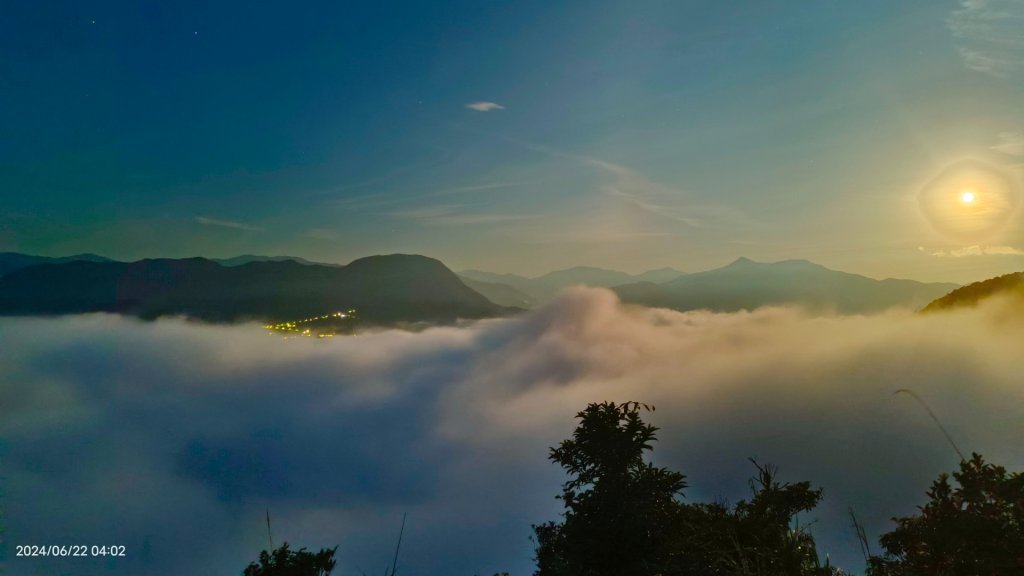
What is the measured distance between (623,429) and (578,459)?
2233 mm

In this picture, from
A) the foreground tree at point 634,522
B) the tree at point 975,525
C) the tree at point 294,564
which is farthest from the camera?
the tree at point 294,564

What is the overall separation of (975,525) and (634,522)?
9189 millimetres

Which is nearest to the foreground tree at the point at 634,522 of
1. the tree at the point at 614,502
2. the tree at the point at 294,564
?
the tree at the point at 614,502

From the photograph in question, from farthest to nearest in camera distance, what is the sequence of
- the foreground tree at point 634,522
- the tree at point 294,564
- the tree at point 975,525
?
the tree at point 294,564
the foreground tree at point 634,522
the tree at point 975,525

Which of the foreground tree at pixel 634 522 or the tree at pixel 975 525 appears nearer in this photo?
the tree at pixel 975 525

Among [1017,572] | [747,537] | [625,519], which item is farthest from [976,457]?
[747,537]

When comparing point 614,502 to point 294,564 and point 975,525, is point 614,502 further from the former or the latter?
point 294,564

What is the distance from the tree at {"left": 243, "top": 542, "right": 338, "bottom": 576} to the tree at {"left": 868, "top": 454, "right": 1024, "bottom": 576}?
20166 millimetres

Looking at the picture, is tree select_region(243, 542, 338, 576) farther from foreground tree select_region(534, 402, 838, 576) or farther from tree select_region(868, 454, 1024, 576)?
tree select_region(868, 454, 1024, 576)

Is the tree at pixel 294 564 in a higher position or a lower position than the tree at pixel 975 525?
lower

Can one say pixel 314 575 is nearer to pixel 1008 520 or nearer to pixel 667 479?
pixel 667 479

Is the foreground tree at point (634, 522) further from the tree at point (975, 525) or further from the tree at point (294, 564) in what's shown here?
the tree at point (294, 564)

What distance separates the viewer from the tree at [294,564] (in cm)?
1930

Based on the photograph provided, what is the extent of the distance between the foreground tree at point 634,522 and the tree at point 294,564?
9429mm
